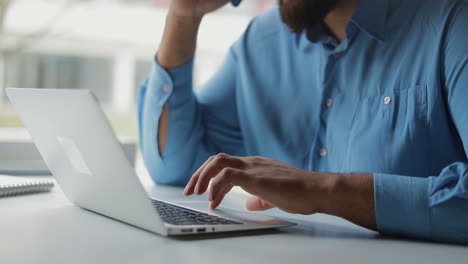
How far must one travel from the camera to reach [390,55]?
1112 millimetres

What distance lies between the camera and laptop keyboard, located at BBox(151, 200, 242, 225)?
0.71m

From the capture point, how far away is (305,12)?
129cm

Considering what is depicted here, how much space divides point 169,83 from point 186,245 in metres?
0.76

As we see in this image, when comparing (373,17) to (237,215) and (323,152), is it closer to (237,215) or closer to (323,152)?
(323,152)

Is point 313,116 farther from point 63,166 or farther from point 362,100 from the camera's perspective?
point 63,166

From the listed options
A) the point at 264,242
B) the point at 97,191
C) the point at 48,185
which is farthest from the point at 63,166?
the point at 264,242

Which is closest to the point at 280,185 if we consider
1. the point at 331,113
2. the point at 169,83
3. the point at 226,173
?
the point at 226,173

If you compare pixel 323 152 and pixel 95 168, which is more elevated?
pixel 95 168

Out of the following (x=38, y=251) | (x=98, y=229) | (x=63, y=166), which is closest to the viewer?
(x=38, y=251)

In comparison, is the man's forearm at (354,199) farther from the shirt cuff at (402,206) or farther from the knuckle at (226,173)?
the knuckle at (226,173)

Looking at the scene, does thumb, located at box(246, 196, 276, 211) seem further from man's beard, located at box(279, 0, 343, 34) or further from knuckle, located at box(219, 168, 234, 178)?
man's beard, located at box(279, 0, 343, 34)

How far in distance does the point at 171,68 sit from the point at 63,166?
0.52m

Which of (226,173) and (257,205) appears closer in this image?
(226,173)

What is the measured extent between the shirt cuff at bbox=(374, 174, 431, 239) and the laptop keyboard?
22cm
